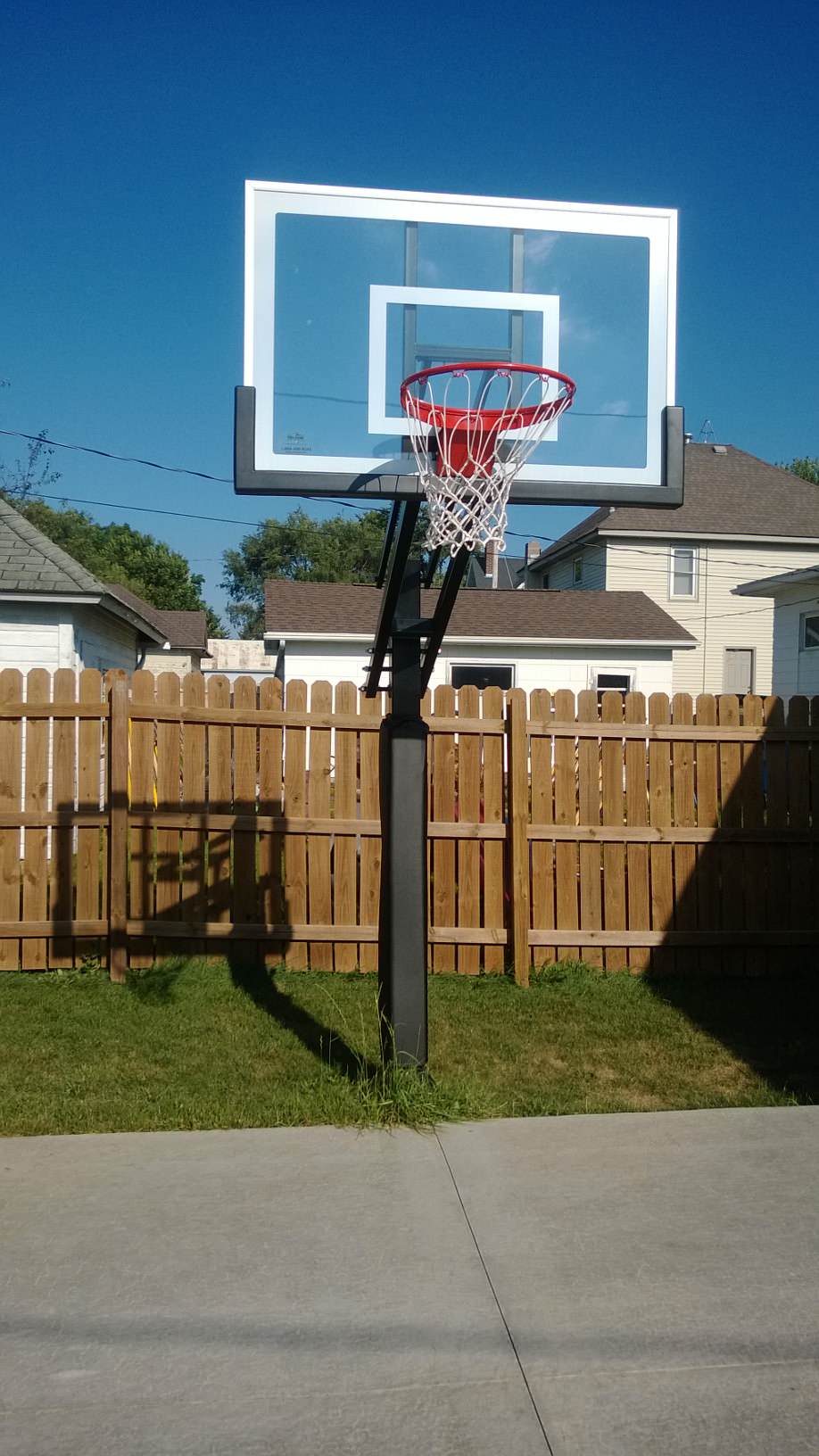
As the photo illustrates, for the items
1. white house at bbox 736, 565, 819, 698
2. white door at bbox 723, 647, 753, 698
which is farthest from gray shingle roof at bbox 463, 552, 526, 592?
white house at bbox 736, 565, 819, 698

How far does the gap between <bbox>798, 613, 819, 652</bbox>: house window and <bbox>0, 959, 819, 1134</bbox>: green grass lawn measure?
500 inches

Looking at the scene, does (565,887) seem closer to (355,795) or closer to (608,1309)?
(355,795)

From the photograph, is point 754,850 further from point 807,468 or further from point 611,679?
point 807,468

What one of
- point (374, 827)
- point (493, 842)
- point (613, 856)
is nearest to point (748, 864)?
point (613, 856)

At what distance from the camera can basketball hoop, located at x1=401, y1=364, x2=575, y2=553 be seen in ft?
15.7

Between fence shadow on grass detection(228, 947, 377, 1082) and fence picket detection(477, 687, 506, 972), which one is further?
fence picket detection(477, 687, 506, 972)

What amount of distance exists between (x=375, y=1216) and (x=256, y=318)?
3745 mm

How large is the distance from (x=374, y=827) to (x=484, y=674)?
49.5 ft

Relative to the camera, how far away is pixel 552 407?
5.12 metres

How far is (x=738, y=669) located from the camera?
27.5m

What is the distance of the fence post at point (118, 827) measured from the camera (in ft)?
23.8

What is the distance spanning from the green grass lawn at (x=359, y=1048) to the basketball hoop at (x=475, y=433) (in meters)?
2.47

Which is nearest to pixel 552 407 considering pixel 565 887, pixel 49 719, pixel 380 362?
pixel 380 362

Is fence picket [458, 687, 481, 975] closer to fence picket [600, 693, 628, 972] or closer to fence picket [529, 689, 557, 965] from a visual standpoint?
fence picket [529, 689, 557, 965]
